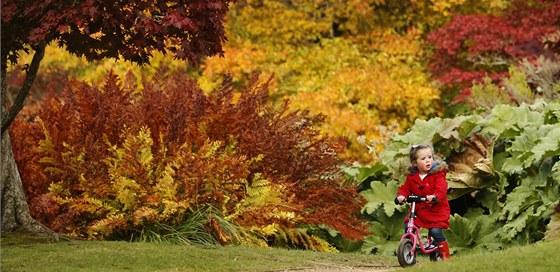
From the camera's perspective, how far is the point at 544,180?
10.4m

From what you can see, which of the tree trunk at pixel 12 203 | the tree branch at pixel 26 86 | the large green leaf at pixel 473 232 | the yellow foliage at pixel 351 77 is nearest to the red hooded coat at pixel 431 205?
the large green leaf at pixel 473 232

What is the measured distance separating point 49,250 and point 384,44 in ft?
51.3

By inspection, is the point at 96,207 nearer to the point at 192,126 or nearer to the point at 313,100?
the point at 192,126

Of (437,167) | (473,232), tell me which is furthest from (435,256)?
(473,232)

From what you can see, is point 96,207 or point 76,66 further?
point 76,66

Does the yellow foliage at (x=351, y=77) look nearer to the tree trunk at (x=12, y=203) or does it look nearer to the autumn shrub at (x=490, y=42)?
the autumn shrub at (x=490, y=42)

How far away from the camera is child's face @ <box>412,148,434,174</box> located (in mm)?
8141

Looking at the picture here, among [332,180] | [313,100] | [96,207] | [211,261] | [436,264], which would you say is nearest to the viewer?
[436,264]

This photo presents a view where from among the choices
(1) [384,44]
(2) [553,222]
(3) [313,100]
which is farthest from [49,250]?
(1) [384,44]

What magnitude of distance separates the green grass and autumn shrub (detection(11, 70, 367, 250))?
0.68 meters

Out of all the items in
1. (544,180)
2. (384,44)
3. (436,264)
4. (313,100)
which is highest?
(384,44)

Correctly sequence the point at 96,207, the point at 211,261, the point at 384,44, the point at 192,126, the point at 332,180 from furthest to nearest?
the point at 384,44
the point at 332,180
the point at 192,126
the point at 96,207
the point at 211,261

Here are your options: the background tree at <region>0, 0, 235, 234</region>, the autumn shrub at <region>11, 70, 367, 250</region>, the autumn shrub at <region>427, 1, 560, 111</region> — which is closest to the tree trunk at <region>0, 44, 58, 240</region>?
the autumn shrub at <region>11, 70, 367, 250</region>

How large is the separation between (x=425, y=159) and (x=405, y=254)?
795mm
